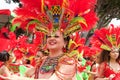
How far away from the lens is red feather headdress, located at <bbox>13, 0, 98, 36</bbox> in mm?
4992

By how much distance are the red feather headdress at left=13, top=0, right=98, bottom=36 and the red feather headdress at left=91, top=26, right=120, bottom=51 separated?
2.80m

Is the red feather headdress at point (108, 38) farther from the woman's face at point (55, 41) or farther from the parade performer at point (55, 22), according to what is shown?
the woman's face at point (55, 41)

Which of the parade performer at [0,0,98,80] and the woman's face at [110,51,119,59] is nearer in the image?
the parade performer at [0,0,98,80]

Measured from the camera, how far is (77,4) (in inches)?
197

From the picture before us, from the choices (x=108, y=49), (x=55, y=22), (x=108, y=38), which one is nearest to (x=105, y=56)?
(x=108, y=49)

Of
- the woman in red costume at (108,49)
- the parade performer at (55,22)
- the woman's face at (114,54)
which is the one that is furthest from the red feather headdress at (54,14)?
the woman's face at (114,54)

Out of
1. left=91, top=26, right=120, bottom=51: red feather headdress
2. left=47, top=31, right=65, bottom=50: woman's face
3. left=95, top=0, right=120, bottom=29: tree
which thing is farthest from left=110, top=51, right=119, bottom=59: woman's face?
left=95, top=0, right=120, bottom=29: tree

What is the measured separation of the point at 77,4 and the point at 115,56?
292 centimetres

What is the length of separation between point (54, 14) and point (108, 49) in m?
3.05

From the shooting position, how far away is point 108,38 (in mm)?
7895

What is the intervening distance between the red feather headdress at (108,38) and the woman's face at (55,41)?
9.89ft

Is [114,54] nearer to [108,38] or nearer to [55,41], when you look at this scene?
[108,38]

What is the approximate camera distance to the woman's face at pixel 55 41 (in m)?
4.92

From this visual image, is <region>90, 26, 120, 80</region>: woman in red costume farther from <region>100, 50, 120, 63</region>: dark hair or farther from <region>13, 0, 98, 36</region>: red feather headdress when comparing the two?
<region>13, 0, 98, 36</region>: red feather headdress
